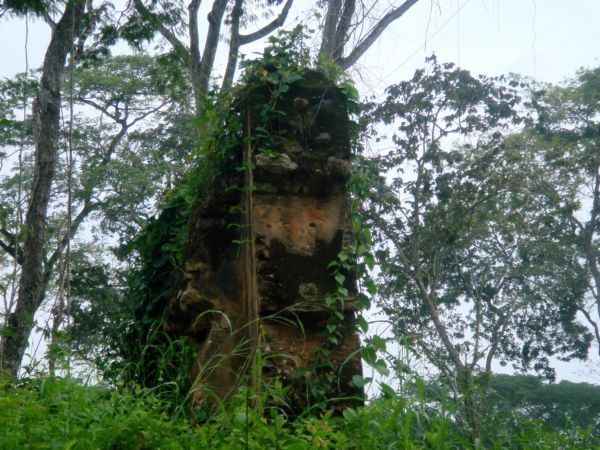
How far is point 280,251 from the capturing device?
11.9 feet

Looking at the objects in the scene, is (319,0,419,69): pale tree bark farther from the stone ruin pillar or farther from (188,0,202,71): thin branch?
(188,0,202,71): thin branch

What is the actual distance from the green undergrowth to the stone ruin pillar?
855 mm

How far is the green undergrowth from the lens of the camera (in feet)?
6.62

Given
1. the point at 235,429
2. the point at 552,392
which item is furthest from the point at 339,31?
the point at 552,392

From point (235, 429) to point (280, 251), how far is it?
1616mm

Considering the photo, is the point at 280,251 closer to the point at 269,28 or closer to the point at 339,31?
the point at 339,31

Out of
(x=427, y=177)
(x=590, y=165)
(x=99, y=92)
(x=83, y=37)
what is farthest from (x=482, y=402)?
(x=99, y=92)

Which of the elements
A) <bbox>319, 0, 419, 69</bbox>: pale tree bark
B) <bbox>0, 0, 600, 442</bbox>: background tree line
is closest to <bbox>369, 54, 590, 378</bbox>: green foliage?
<bbox>0, 0, 600, 442</bbox>: background tree line

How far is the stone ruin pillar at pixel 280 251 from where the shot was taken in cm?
333

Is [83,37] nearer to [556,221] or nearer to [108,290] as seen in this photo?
[108,290]

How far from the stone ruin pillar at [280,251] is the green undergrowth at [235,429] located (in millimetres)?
855

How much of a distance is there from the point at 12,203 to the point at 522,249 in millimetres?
10840

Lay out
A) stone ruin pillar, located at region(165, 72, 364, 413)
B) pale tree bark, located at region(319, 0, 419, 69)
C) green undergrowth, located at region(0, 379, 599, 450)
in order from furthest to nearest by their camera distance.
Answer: pale tree bark, located at region(319, 0, 419, 69) → stone ruin pillar, located at region(165, 72, 364, 413) → green undergrowth, located at region(0, 379, 599, 450)

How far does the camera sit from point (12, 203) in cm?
1558
